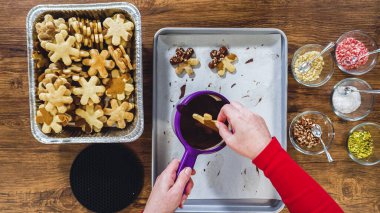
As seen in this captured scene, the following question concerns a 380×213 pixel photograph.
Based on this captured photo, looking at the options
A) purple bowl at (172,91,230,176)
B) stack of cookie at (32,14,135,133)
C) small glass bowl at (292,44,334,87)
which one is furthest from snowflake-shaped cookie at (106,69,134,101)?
small glass bowl at (292,44,334,87)

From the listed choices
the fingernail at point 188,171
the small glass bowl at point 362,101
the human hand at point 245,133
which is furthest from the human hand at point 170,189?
the small glass bowl at point 362,101

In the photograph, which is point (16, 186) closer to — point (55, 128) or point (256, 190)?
point (55, 128)

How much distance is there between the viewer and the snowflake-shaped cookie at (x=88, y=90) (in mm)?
762

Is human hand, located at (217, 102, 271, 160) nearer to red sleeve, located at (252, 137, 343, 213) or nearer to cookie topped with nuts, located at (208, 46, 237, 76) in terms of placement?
red sleeve, located at (252, 137, 343, 213)

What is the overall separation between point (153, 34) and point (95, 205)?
0.43 meters

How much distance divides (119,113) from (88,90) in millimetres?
76

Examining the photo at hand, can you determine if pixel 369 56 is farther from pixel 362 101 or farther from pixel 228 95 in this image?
pixel 228 95

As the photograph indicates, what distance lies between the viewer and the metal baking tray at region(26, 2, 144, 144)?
764 mm

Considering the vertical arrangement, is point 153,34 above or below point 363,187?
above

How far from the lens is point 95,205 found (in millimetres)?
904

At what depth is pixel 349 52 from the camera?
0.92m

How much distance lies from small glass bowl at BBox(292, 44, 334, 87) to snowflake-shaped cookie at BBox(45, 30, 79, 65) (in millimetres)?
507

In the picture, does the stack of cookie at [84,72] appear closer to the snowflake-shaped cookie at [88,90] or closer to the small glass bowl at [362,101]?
the snowflake-shaped cookie at [88,90]

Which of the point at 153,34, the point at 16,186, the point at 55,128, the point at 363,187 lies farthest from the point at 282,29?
the point at 16,186
